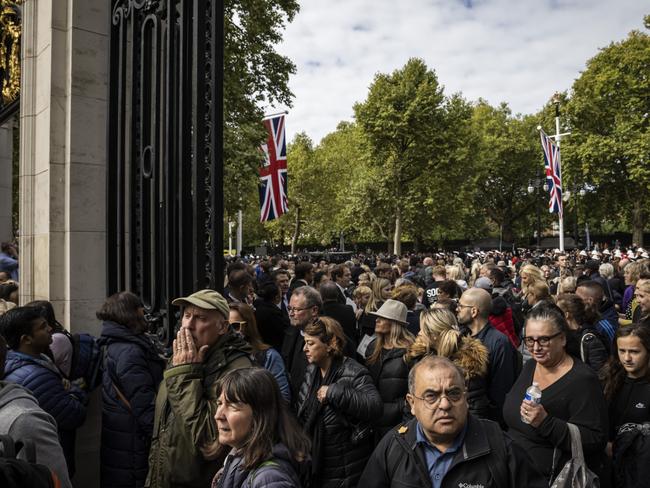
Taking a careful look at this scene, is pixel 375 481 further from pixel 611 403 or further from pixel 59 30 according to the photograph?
pixel 59 30

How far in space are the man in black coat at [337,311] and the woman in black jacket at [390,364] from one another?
60.3 inches

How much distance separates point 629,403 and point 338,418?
189 centimetres

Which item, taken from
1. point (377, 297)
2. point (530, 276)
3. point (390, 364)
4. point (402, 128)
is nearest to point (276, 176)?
point (377, 297)

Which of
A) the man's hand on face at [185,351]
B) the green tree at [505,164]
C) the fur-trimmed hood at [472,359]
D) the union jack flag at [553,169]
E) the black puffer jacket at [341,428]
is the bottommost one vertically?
the black puffer jacket at [341,428]

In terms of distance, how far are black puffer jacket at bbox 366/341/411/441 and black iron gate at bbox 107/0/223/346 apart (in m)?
1.59

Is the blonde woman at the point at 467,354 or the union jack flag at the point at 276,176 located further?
the union jack flag at the point at 276,176

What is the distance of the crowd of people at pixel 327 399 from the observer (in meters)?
2.32

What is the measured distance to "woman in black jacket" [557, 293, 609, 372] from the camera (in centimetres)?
454

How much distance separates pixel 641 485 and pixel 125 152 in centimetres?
430

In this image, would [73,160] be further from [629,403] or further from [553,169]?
[553,169]

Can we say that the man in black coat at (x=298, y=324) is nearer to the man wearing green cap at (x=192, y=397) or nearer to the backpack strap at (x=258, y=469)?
the man wearing green cap at (x=192, y=397)

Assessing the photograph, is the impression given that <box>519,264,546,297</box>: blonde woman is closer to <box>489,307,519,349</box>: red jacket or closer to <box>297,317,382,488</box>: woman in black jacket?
<box>489,307,519,349</box>: red jacket

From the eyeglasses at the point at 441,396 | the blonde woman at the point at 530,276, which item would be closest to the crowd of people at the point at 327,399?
the eyeglasses at the point at 441,396

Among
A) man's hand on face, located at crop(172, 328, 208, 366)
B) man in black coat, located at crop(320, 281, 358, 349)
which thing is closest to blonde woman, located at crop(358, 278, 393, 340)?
man in black coat, located at crop(320, 281, 358, 349)
